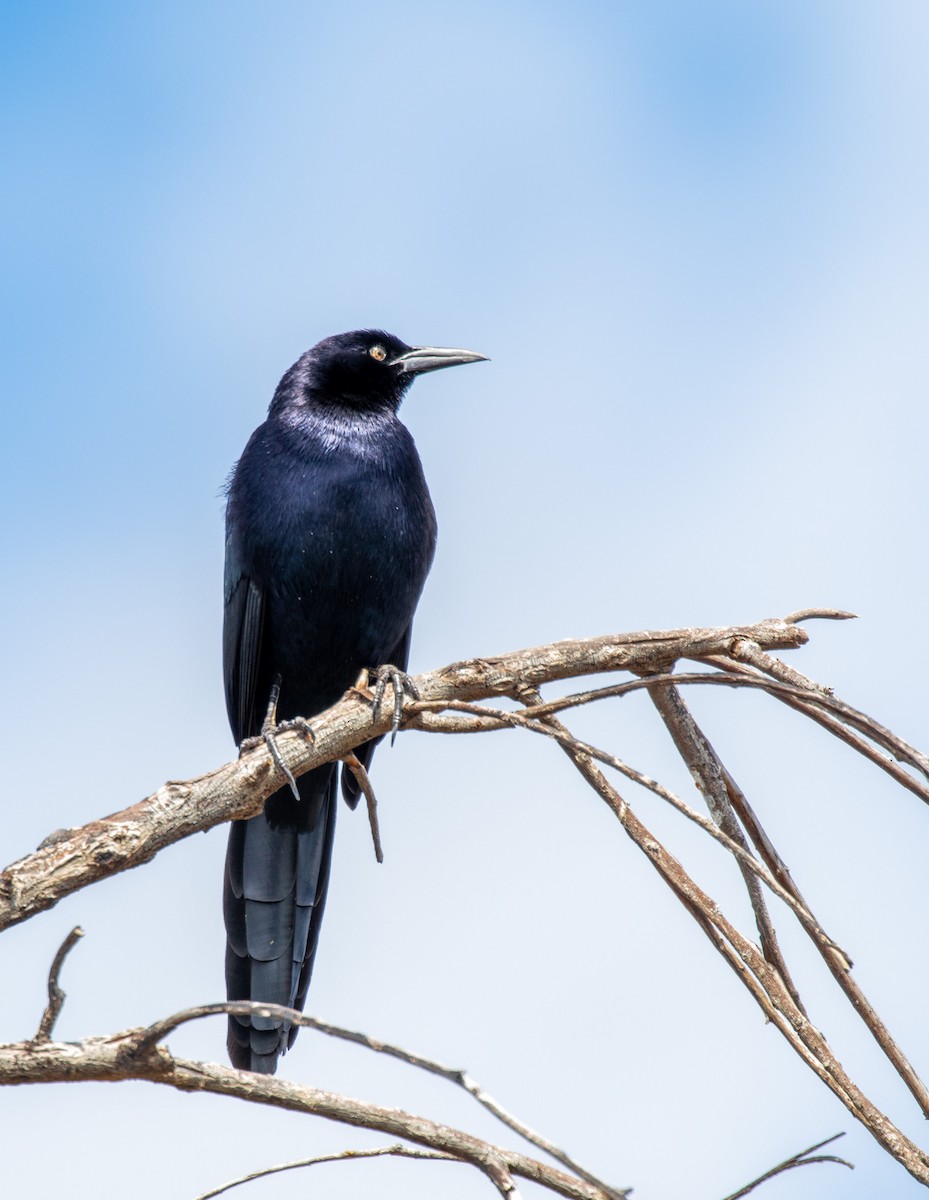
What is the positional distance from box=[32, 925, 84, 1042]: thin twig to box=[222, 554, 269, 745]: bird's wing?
131 inches

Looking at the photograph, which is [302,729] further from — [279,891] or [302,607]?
[279,891]

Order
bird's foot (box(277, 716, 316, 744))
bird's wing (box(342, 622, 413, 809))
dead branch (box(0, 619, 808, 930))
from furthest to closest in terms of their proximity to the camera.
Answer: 1. bird's wing (box(342, 622, 413, 809))
2. bird's foot (box(277, 716, 316, 744))
3. dead branch (box(0, 619, 808, 930))

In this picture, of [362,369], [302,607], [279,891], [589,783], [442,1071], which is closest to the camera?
[442,1071]

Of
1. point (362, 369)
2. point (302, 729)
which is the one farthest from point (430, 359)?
point (302, 729)

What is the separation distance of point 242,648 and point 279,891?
43.3 inches

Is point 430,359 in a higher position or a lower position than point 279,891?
higher

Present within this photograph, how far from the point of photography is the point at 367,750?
22.1 feet

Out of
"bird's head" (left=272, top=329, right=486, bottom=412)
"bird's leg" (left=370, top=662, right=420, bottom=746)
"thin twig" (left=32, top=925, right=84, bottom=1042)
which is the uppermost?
"bird's head" (left=272, top=329, right=486, bottom=412)

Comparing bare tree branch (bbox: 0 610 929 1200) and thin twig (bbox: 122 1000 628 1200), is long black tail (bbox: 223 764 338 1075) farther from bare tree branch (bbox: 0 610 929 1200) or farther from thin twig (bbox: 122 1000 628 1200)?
thin twig (bbox: 122 1000 628 1200)

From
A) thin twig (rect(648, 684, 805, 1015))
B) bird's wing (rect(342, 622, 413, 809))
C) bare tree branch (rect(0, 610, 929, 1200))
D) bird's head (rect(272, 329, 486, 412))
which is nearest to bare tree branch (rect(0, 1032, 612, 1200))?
bare tree branch (rect(0, 610, 929, 1200))

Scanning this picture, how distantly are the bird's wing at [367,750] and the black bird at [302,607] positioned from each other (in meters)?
0.01

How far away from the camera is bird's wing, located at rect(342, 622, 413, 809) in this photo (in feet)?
21.0

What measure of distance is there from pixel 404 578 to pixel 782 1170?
3.49 metres

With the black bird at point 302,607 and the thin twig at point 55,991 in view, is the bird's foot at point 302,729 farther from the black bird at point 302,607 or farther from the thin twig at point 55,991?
the black bird at point 302,607
